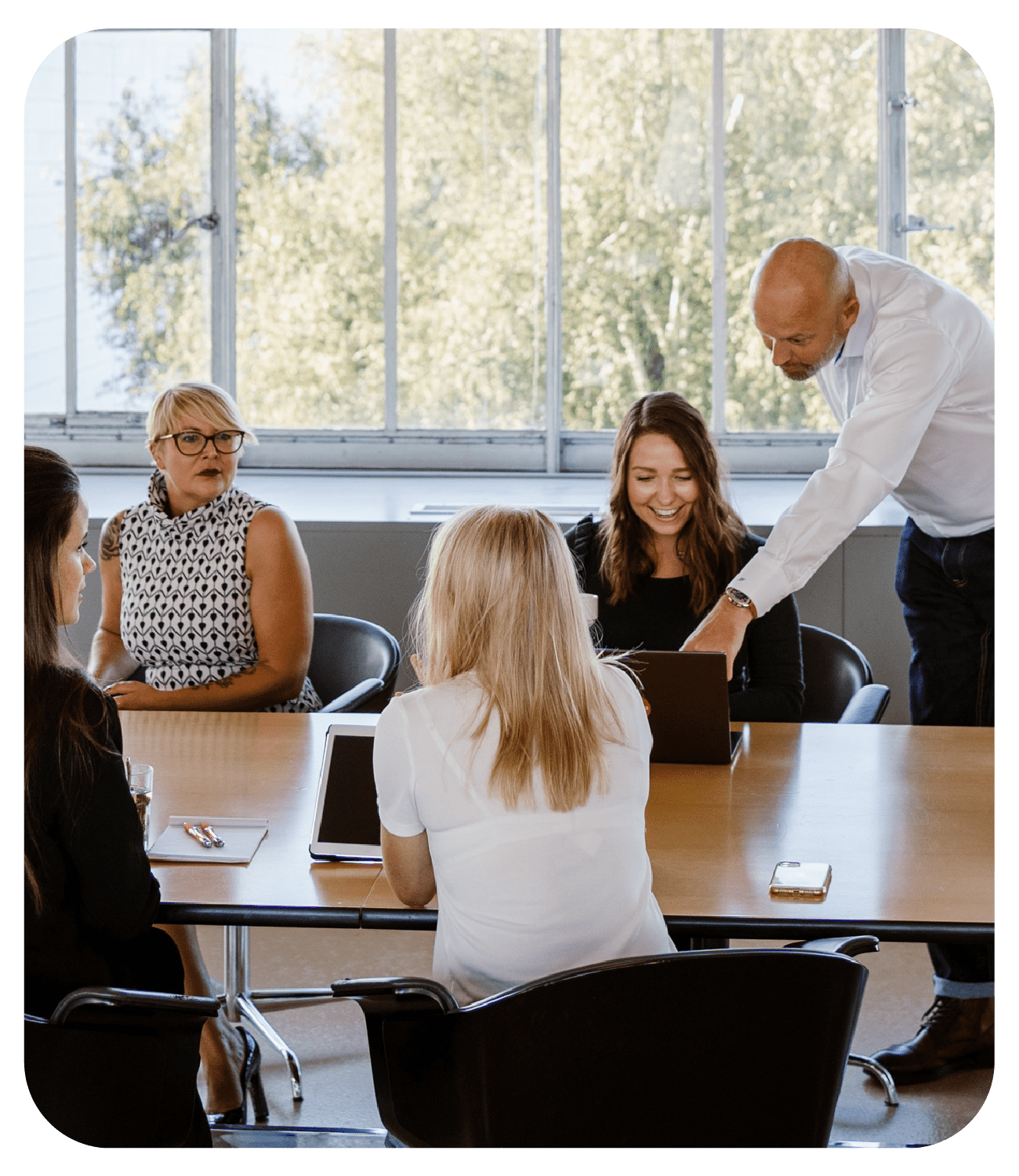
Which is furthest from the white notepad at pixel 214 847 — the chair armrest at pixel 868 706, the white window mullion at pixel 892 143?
the white window mullion at pixel 892 143

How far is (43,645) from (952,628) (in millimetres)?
2095

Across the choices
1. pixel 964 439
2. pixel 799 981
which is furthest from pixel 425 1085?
pixel 964 439

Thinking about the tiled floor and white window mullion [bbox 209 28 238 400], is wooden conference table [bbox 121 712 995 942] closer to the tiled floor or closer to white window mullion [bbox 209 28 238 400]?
the tiled floor

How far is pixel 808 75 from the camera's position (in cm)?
502

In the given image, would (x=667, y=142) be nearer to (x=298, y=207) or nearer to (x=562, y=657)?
(x=298, y=207)

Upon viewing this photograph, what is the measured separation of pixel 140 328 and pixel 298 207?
0.80 m

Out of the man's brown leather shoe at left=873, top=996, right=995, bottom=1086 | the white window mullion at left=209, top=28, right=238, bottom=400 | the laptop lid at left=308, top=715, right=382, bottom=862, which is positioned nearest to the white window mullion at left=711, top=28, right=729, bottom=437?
the white window mullion at left=209, top=28, right=238, bottom=400

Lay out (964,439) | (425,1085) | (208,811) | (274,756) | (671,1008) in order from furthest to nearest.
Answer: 1. (964,439)
2. (274,756)
3. (208,811)
4. (425,1085)
5. (671,1008)

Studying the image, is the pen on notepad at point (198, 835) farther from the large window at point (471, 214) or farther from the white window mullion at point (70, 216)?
the white window mullion at point (70, 216)

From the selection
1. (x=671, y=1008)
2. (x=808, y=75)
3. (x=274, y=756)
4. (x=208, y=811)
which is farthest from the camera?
(x=808, y=75)

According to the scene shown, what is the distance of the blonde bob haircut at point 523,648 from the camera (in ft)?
5.52

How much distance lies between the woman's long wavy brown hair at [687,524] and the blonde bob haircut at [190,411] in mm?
901

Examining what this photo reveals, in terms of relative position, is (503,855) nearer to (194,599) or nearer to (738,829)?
(738,829)

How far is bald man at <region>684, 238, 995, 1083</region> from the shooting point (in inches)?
115
